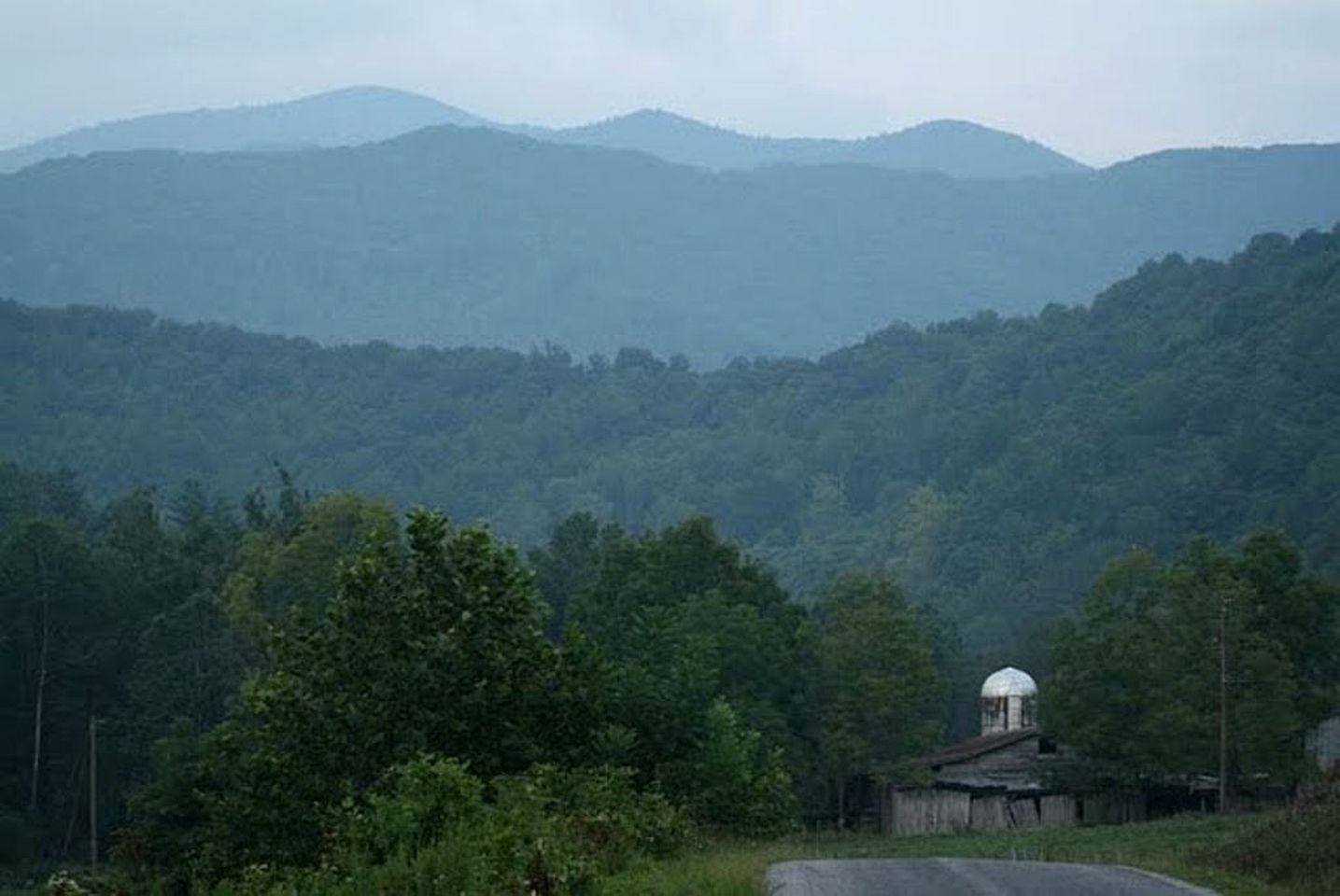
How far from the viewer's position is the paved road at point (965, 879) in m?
22.5

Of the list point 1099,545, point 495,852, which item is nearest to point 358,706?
point 495,852

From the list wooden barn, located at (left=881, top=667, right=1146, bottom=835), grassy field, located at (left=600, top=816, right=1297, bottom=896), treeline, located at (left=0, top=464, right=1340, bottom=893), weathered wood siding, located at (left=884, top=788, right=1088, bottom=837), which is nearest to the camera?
grassy field, located at (left=600, top=816, right=1297, bottom=896)

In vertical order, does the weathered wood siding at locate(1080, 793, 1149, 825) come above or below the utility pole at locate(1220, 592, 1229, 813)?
below

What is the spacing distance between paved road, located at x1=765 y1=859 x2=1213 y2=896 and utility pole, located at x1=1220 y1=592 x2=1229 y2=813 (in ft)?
120

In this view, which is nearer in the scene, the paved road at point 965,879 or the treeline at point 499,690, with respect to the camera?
the paved road at point 965,879

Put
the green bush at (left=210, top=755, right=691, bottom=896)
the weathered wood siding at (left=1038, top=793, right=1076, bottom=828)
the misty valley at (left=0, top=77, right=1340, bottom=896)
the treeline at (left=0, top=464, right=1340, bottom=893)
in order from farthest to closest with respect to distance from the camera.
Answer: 1. the weathered wood siding at (left=1038, top=793, right=1076, bottom=828)
2. the treeline at (left=0, top=464, right=1340, bottom=893)
3. the misty valley at (left=0, top=77, right=1340, bottom=896)
4. the green bush at (left=210, top=755, right=691, bottom=896)

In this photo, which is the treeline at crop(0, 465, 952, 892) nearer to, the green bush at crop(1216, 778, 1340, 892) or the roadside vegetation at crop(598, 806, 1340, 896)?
the roadside vegetation at crop(598, 806, 1340, 896)

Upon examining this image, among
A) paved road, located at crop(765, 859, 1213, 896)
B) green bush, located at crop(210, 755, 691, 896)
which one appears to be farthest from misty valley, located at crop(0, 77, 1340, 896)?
paved road, located at crop(765, 859, 1213, 896)

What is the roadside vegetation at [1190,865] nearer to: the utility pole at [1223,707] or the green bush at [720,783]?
Result: the green bush at [720,783]

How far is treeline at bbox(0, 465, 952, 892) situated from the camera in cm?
2717

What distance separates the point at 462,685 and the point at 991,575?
125496mm

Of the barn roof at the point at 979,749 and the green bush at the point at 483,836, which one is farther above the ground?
the green bush at the point at 483,836

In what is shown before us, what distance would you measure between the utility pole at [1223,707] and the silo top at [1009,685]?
1684 cm

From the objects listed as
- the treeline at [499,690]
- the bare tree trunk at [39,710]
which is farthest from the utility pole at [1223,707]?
the bare tree trunk at [39,710]
